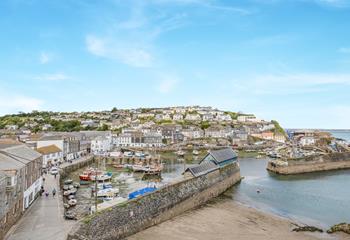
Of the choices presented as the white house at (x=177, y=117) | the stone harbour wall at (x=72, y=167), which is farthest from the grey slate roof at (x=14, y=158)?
the white house at (x=177, y=117)

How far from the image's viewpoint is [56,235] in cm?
1527

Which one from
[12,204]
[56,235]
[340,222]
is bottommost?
[340,222]

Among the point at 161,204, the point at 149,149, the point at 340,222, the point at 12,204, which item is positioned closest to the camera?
the point at 12,204

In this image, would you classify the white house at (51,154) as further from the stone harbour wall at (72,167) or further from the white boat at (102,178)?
the white boat at (102,178)

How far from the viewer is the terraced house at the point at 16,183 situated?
15.5m

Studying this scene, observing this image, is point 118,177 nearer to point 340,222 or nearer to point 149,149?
point 340,222

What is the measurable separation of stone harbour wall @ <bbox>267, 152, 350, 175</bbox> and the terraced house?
3278 centimetres

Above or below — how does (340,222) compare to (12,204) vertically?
below

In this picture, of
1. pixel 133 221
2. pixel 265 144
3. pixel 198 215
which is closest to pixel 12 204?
pixel 133 221

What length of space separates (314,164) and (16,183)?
42.5 meters

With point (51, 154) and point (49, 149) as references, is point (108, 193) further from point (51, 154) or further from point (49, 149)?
point (49, 149)

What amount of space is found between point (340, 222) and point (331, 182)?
17.9m

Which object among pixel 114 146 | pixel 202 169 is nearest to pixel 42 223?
pixel 202 169

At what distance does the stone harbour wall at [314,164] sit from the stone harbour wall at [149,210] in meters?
18.3
